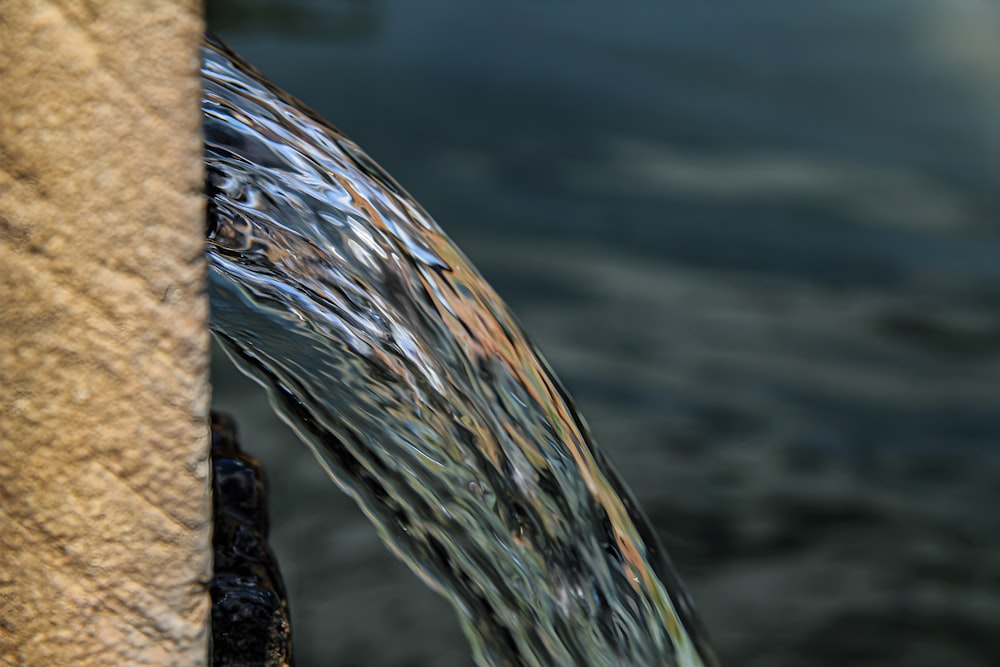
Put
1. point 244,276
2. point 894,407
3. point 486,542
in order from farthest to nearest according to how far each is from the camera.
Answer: point 894,407
point 486,542
point 244,276

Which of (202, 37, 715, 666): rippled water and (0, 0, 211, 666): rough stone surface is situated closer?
(0, 0, 211, 666): rough stone surface

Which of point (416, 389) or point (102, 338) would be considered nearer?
point (102, 338)

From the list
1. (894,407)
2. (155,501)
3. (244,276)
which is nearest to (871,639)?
(894,407)

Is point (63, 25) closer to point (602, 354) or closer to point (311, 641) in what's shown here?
point (311, 641)
